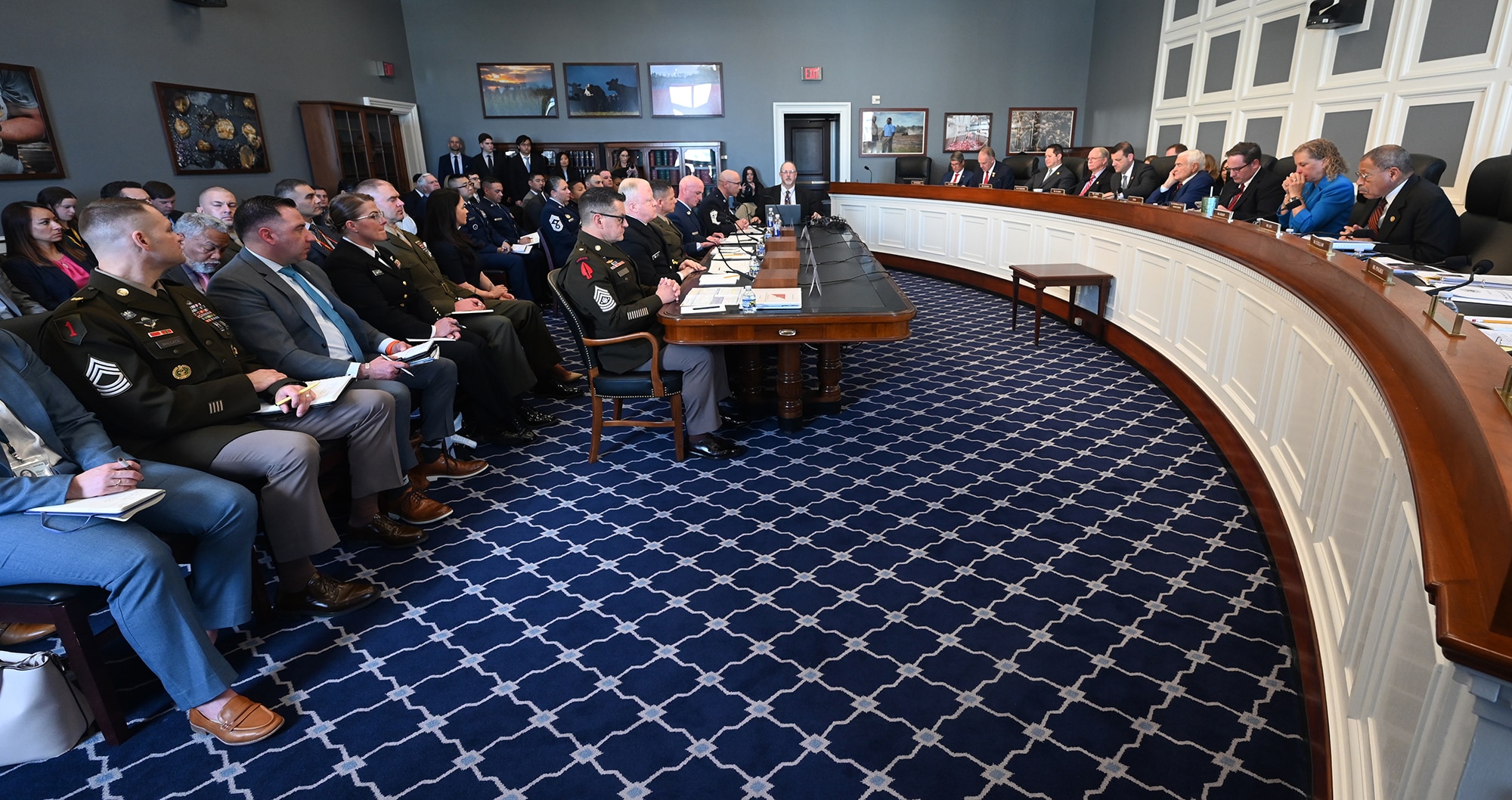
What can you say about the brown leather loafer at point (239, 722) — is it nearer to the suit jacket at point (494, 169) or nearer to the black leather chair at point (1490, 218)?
the black leather chair at point (1490, 218)

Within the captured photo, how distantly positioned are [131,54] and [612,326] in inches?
199

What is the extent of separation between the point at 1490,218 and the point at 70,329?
18.3ft

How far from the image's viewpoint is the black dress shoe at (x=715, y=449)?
11.9 ft

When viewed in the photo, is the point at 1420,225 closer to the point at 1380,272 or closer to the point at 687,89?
the point at 1380,272

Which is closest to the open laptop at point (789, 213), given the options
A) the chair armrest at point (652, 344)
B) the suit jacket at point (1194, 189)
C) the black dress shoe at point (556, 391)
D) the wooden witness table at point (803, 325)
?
the wooden witness table at point (803, 325)

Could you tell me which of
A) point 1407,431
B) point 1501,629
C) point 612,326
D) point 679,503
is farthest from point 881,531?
Result: point 1501,629

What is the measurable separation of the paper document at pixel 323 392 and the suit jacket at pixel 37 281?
2.31 m

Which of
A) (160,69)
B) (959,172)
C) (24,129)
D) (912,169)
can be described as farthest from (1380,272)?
(912,169)

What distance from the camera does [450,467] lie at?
3.51 meters

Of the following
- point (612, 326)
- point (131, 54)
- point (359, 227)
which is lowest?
point (612, 326)

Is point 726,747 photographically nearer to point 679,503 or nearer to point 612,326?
point 679,503

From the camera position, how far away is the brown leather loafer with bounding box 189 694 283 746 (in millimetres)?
1925

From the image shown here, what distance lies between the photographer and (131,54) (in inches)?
221

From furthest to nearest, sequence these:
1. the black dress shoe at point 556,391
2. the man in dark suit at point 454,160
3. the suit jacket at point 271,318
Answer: the man in dark suit at point 454,160 < the black dress shoe at point 556,391 < the suit jacket at point 271,318
